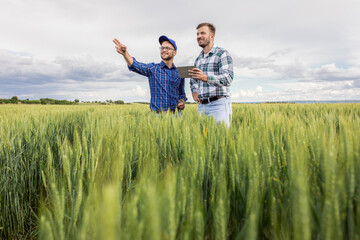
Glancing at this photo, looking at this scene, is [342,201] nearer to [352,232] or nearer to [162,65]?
[352,232]

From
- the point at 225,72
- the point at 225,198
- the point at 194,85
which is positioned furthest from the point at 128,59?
the point at 225,198

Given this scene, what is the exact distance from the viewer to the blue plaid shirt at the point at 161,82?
130 inches

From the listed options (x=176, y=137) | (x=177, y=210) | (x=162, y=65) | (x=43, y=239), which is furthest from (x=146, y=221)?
(x=162, y=65)

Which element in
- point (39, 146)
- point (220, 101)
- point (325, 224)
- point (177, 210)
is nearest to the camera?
point (325, 224)

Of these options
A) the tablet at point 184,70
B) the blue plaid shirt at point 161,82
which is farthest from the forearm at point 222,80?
the blue plaid shirt at point 161,82

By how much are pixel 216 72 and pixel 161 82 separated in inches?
35.4

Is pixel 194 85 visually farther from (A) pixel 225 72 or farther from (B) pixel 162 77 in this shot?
(A) pixel 225 72

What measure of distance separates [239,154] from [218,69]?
2.33 metres

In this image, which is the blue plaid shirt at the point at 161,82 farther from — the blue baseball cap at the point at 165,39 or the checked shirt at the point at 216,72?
the checked shirt at the point at 216,72

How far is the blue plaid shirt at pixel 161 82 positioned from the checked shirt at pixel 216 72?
508mm

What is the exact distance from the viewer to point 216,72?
2.88m

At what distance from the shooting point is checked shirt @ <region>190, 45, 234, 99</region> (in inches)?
102

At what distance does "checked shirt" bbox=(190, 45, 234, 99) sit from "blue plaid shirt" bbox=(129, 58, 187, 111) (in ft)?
1.67

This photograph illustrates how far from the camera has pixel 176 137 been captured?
115 centimetres
